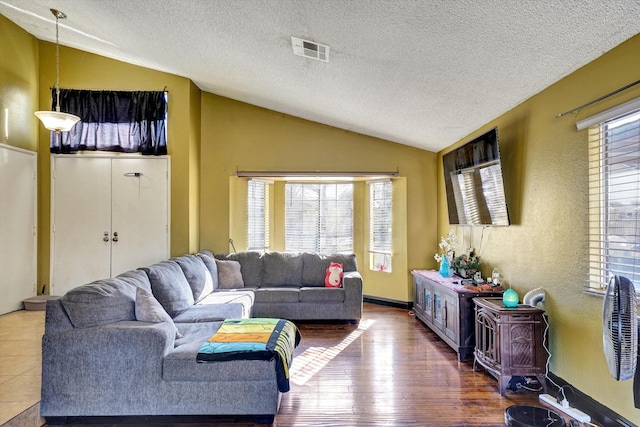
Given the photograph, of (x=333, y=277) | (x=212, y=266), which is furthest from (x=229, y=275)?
(x=333, y=277)

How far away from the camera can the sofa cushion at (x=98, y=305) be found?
2.51m

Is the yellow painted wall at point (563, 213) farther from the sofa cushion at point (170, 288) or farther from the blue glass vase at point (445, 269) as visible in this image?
the sofa cushion at point (170, 288)

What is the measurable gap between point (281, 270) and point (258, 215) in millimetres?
1175

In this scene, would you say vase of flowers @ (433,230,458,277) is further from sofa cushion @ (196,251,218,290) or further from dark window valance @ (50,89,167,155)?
dark window valance @ (50,89,167,155)

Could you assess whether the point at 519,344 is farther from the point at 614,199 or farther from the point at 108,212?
the point at 108,212

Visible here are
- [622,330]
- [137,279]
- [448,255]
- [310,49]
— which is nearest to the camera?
[622,330]

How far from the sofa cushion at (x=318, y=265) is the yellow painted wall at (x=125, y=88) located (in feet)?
5.52

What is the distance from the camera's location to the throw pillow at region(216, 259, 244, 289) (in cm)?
501

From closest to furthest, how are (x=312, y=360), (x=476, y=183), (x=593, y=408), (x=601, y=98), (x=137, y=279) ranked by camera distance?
(x=601, y=98) < (x=593, y=408) < (x=137, y=279) < (x=312, y=360) < (x=476, y=183)

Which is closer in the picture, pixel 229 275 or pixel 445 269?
pixel 445 269

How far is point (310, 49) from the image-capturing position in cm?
338

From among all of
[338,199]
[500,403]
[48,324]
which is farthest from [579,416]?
[338,199]

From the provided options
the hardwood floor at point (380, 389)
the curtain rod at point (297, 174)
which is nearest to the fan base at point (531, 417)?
the hardwood floor at point (380, 389)

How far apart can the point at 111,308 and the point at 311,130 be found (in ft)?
13.2
